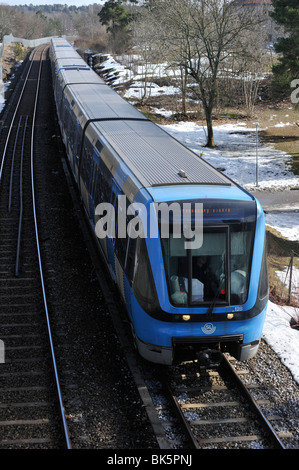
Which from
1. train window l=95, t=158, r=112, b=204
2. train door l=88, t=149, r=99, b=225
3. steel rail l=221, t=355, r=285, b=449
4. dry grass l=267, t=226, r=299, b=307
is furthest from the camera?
dry grass l=267, t=226, r=299, b=307

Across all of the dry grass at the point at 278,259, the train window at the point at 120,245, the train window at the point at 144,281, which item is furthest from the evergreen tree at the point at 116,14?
the train window at the point at 144,281

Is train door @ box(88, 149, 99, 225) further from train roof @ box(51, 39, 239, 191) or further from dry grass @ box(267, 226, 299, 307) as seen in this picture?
dry grass @ box(267, 226, 299, 307)

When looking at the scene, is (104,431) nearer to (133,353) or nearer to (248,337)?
(133,353)

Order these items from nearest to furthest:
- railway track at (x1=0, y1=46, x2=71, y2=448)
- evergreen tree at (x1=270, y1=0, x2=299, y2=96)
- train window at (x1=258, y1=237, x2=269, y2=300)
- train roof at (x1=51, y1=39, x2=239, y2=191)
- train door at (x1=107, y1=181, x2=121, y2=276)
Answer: railway track at (x1=0, y1=46, x2=71, y2=448) → train window at (x1=258, y1=237, x2=269, y2=300) → train roof at (x1=51, y1=39, x2=239, y2=191) → train door at (x1=107, y1=181, x2=121, y2=276) → evergreen tree at (x1=270, y1=0, x2=299, y2=96)

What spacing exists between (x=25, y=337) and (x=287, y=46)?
23.8 m

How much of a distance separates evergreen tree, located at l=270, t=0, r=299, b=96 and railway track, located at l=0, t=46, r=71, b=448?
50.8 ft

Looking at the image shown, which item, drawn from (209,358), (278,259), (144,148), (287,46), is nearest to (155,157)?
(144,148)

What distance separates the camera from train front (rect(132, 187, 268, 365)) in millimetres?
8000

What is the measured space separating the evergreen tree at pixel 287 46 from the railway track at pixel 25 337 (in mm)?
15485

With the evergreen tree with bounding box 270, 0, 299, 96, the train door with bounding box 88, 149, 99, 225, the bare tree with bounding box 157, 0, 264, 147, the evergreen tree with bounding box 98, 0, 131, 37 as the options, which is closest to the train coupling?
the train door with bounding box 88, 149, 99, 225

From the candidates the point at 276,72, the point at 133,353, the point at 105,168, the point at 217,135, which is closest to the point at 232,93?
the point at 217,135

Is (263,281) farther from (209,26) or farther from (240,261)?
(209,26)

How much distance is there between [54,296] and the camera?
1173 cm

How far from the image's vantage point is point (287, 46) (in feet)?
93.1
